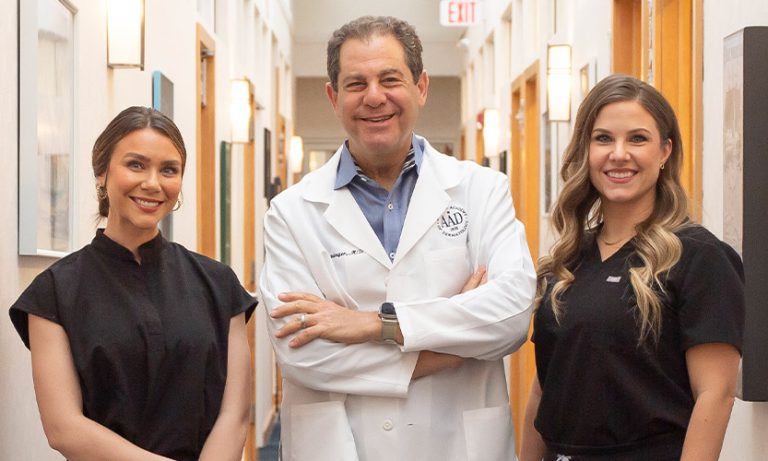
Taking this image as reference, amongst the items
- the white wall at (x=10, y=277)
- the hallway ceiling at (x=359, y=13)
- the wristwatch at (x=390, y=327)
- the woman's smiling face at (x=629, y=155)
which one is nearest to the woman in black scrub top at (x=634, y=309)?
the woman's smiling face at (x=629, y=155)

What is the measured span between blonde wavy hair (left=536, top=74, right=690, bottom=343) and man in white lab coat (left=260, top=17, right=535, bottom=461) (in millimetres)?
93

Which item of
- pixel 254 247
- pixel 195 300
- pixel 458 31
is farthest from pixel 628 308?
pixel 458 31

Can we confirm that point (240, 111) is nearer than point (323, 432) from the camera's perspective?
No

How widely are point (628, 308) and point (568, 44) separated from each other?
5071 mm

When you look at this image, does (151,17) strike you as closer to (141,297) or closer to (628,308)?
(141,297)

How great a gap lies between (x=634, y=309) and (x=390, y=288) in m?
0.53

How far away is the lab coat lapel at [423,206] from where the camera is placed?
8.72 feet

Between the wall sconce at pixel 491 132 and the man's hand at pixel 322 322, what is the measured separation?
8960 millimetres

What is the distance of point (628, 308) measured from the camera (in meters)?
2.47

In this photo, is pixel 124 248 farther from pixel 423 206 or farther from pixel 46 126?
pixel 46 126

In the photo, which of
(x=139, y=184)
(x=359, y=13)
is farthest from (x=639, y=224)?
(x=359, y=13)

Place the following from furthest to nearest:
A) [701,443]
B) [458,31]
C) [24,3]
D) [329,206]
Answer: [458,31] → [24,3] → [329,206] → [701,443]

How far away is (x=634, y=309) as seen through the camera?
96.7 inches

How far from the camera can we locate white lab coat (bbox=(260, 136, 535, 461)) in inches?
101
